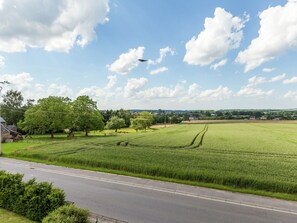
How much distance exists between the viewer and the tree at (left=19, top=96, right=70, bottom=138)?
60378 mm

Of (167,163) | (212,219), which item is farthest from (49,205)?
(167,163)

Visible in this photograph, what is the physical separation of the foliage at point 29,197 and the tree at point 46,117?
172 feet

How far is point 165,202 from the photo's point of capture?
45.2 feet

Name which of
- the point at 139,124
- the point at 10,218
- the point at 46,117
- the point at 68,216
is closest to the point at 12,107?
the point at 46,117

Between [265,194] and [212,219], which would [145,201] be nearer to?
[212,219]

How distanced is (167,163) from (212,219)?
10.9 m

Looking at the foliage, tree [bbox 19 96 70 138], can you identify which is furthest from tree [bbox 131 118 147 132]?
the foliage

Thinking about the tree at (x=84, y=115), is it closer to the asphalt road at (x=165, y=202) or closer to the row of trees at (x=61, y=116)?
the row of trees at (x=61, y=116)

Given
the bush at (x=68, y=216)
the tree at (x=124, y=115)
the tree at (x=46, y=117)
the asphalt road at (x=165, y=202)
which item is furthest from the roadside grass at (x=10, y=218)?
the tree at (x=124, y=115)

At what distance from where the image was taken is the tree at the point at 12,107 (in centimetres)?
8031

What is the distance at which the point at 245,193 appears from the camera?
51.1ft

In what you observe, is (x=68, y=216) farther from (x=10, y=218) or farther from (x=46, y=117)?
(x=46, y=117)

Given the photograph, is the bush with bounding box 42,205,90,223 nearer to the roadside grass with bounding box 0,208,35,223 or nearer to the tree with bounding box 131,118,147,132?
the roadside grass with bounding box 0,208,35,223

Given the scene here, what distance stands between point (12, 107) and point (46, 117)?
31870 millimetres
